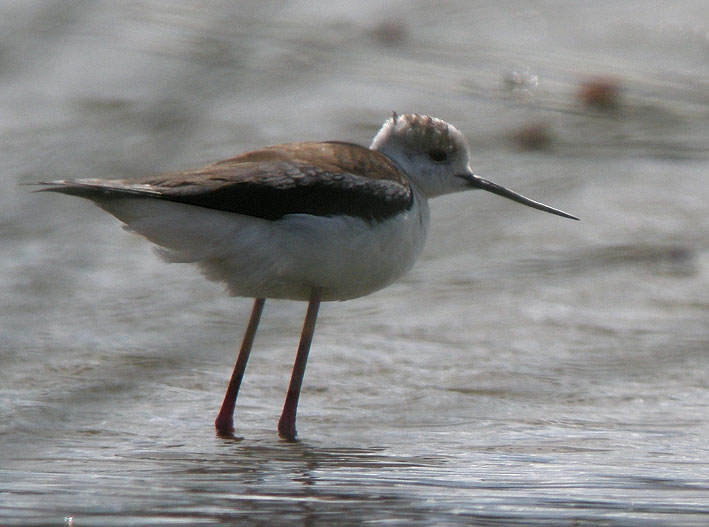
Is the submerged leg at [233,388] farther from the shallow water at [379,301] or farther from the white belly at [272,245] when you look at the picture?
the white belly at [272,245]

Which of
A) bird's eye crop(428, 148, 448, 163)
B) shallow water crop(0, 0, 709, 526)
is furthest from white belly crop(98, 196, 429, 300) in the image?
bird's eye crop(428, 148, 448, 163)

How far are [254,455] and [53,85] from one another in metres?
4.89

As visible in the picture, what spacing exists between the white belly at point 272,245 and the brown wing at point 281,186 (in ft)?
0.14

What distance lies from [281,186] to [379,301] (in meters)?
2.29

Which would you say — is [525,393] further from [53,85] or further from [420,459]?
[53,85]

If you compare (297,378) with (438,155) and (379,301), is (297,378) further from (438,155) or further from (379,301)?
(379,301)

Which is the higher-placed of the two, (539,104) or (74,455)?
(539,104)

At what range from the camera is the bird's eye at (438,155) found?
17.6ft

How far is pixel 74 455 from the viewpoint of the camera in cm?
402

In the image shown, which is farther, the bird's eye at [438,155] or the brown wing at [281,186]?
the bird's eye at [438,155]

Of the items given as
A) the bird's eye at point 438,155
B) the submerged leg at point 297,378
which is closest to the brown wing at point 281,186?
the submerged leg at point 297,378

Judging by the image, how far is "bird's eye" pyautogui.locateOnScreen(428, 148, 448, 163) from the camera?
536 cm

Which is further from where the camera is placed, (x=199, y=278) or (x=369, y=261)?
(x=199, y=278)

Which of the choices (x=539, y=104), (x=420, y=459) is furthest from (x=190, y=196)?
(x=539, y=104)
